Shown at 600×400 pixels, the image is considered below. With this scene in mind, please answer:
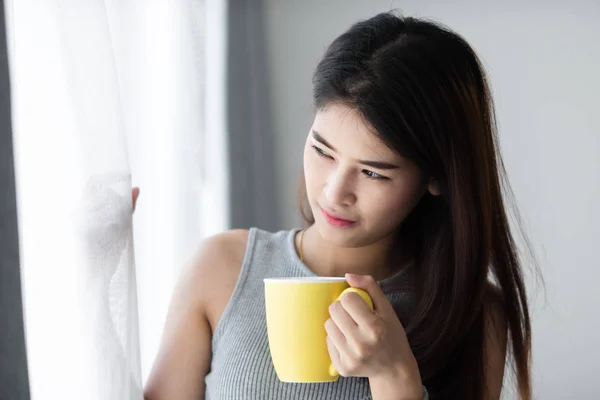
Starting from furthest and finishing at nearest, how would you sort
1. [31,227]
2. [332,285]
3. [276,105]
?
[276,105]
[332,285]
[31,227]

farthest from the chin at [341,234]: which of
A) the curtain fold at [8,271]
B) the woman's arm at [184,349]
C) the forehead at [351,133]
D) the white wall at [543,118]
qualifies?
the white wall at [543,118]

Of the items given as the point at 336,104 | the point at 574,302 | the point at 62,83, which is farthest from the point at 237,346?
the point at 574,302

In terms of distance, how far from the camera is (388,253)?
44.0 inches

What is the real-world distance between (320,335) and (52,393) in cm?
29

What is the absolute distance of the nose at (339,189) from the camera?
87cm

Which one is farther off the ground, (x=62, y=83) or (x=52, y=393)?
(x=62, y=83)

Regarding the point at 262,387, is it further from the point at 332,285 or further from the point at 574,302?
the point at 574,302

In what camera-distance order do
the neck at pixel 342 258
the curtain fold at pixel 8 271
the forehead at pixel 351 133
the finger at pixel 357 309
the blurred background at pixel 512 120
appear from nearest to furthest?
the curtain fold at pixel 8 271, the finger at pixel 357 309, the forehead at pixel 351 133, the neck at pixel 342 258, the blurred background at pixel 512 120

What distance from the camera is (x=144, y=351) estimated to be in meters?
1.08

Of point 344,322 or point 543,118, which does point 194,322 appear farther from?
point 543,118

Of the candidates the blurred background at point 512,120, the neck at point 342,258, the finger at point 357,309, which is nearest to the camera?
the finger at point 357,309

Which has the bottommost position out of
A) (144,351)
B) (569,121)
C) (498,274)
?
(144,351)

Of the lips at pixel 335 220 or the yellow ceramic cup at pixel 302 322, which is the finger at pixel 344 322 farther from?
the lips at pixel 335 220

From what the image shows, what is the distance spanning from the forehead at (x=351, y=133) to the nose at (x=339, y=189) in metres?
0.03
